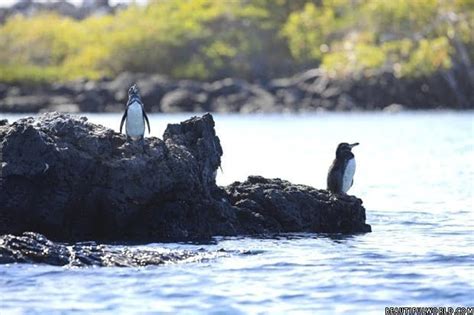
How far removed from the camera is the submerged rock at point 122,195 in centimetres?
1794

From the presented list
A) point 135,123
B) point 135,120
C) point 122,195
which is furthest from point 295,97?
point 122,195

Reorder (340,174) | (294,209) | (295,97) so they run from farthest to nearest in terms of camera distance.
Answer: (295,97), (340,174), (294,209)

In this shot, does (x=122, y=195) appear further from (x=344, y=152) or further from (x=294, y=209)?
(x=344, y=152)

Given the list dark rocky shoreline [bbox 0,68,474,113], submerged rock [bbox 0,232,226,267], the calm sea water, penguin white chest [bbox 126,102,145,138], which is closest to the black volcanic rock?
the calm sea water

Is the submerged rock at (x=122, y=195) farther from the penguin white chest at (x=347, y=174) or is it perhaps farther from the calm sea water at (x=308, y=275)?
the penguin white chest at (x=347, y=174)

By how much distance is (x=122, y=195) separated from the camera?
18109 mm

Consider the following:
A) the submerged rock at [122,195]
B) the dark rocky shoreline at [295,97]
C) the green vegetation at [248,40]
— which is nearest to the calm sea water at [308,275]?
the submerged rock at [122,195]

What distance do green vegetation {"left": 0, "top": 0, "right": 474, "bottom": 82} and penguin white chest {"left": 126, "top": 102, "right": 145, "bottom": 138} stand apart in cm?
6990

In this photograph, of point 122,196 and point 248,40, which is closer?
point 122,196

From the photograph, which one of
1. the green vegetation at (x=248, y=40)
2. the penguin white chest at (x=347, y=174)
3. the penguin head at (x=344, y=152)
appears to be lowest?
the penguin white chest at (x=347, y=174)

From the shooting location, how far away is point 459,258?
16656 mm

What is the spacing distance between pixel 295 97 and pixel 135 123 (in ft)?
237

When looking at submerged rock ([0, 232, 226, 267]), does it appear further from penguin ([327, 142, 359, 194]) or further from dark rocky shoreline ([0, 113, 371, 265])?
penguin ([327, 142, 359, 194])

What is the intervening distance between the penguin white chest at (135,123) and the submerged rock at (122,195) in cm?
46
